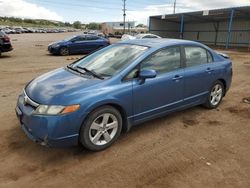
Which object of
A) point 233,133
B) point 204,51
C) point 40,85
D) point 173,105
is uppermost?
point 204,51

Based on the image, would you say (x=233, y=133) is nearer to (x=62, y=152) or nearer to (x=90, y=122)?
(x=90, y=122)

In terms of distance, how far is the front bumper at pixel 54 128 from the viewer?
325 cm

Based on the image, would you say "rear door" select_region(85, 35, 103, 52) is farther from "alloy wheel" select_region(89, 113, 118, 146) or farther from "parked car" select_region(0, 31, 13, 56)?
"alloy wheel" select_region(89, 113, 118, 146)

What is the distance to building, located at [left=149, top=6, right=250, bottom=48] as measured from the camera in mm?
29916

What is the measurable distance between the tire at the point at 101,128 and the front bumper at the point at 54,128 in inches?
5.6

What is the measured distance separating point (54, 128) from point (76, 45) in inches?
568

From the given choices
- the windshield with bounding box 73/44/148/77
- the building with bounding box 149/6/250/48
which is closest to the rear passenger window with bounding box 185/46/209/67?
the windshield with bounding box 73/44/148/77

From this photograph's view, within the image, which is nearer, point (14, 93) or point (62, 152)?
point (62, 152)

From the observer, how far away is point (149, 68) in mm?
4172

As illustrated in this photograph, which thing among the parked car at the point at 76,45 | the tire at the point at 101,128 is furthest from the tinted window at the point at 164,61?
the parked car at the point at 76,45

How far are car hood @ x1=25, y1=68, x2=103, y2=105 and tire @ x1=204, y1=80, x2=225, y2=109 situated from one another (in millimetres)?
2733

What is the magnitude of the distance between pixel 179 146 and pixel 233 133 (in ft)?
3.81

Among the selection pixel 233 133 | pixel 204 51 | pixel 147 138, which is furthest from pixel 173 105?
pixel 204 51

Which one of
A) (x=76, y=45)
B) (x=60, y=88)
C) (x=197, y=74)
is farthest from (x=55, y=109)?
(x=76, y=45)
